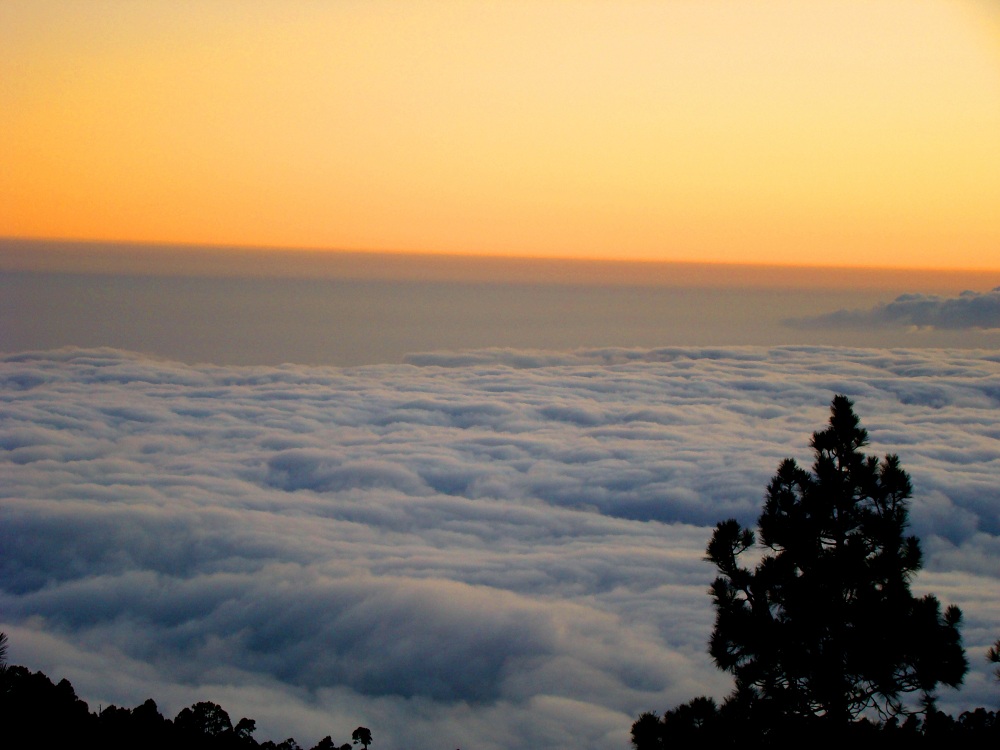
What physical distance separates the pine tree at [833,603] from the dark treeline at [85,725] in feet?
24.8

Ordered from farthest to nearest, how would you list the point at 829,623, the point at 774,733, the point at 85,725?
the point at 85,725
the point at 829,623
the point at 774,733

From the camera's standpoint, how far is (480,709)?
161ft

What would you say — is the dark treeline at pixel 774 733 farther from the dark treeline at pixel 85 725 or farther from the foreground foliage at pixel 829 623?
the dark treeline at pixel 85 725

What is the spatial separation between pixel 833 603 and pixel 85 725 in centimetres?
1146

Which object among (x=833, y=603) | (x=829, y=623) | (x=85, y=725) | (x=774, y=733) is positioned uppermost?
(x=833, y=603)

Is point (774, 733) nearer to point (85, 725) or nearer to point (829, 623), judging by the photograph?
point (829, 623)

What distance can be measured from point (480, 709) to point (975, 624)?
91.1 feet

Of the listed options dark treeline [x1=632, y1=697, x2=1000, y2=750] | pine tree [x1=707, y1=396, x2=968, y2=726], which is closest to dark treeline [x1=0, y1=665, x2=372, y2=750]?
dark treeline [x1=632, y1=697, x2=1000, y2=750]

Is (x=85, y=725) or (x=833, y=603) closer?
(x=833, y=603)

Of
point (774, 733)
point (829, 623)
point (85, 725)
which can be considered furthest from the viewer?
point (85, 725)

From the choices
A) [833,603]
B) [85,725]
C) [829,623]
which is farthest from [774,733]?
[85,725]

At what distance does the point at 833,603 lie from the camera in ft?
29.5

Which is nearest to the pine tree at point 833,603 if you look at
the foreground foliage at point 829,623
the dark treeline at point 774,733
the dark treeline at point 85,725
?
the foreground foliage at point 829,623

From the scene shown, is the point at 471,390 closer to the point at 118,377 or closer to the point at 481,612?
the point at 118,377
